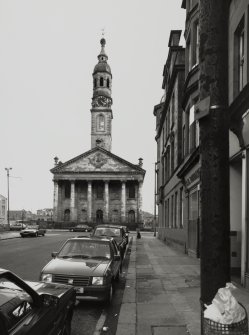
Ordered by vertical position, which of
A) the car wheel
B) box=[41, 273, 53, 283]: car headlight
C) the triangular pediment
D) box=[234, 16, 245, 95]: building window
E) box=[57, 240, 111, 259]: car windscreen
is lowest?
the car wheel

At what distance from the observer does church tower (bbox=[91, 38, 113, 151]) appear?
9756 cm

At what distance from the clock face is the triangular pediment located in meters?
12.3

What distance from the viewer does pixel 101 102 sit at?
97.4 meters

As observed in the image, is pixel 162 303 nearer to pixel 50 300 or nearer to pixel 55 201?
pixel 50 300

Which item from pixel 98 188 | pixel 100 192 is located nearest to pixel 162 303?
pixel 100 192

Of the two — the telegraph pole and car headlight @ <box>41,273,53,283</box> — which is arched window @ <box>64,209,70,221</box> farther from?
the telegraph pole

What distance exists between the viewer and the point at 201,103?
3.43 metres

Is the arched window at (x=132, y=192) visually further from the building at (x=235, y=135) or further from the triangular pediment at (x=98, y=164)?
the building at (x=235, y=135)

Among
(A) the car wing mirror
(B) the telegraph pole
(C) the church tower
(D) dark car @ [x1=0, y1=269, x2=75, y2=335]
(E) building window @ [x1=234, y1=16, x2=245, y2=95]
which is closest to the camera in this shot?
(B) the telegraph pole

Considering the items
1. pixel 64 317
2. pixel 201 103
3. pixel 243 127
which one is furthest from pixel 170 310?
pixel 201 103

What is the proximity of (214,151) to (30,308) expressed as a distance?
246cm

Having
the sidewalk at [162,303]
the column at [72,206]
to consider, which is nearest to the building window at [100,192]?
the column at [72,206]

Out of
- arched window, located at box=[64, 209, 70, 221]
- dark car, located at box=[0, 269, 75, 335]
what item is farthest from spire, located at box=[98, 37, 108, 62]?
dark car, located at box=[0, 269, 75, 335]

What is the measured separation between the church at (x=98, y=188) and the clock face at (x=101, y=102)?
1102 cm
